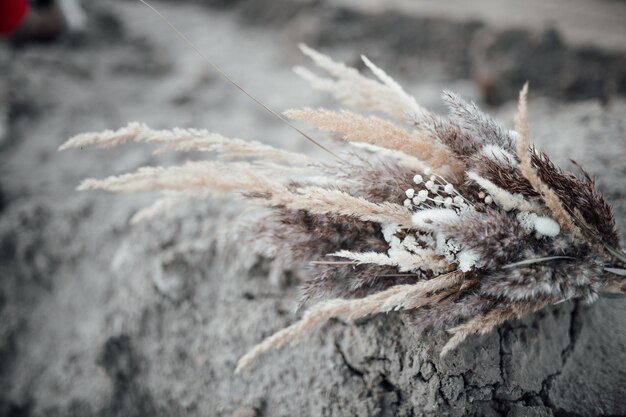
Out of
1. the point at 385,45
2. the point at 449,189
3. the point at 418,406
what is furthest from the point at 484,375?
the point at 385,45

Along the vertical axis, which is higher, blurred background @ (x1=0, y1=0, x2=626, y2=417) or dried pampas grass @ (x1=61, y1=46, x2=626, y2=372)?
dried pampas grass @ (x1=61, y1=46, x2=626, y2=372)

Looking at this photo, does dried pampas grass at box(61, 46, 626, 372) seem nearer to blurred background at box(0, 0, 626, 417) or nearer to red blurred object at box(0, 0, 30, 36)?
blurred background at box(0, 0, 626, 417)

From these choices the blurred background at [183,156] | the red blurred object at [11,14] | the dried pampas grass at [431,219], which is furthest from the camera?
the red blurred object at [11,14]

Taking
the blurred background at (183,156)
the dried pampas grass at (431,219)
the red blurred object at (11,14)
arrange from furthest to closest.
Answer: the red blurred object at (11,14), the blurred background at (183,156), the dried pampas grass at (431,219)

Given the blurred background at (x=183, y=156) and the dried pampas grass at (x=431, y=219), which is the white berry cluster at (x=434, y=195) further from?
the blurred background at (x=183, y=156)

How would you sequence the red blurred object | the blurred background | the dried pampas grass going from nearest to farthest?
the dried pampas grass
the blurred background
the red blurred object

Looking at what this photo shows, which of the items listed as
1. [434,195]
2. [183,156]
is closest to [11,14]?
[183,156]

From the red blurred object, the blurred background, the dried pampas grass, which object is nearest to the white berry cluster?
the dried pampas grass

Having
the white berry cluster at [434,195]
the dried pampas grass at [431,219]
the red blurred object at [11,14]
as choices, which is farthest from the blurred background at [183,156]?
the white berry cluster at [434,195]
